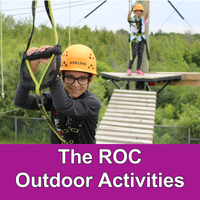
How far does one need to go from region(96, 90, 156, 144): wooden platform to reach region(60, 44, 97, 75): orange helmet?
139 inches

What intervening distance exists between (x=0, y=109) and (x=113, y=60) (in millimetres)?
21355

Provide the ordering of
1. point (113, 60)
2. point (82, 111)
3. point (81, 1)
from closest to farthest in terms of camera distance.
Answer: point (82, 111)
point (81, 1)
point (113, 60)

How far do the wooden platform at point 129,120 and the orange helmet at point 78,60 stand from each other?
11.6ft

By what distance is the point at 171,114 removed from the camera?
2394 centimetres

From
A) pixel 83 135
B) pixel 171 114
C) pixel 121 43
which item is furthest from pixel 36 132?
pixel 121 43

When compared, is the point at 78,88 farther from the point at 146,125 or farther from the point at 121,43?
the point at 121,43

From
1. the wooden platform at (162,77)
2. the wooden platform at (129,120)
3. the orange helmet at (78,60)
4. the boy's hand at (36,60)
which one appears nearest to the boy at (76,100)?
the orange helmet at (78,60)

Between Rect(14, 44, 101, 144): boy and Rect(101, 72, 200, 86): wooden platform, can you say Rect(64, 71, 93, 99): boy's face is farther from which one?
Rect(101, 72, 200, 86): wooden platform

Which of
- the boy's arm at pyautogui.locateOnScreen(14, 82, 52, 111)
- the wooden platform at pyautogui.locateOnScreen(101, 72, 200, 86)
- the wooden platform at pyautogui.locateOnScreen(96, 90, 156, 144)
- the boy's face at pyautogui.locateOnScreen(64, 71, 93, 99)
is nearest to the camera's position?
the boy's arm at pyautogui.locateOnScreen(14, 82, 52, 111)

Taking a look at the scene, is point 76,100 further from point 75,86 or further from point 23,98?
point 23,98

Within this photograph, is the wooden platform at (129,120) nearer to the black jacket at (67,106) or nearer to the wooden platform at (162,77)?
the wooden platform at (162,77)

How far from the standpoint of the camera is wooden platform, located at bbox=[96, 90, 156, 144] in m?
5.09

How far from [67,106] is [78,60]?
0.34m

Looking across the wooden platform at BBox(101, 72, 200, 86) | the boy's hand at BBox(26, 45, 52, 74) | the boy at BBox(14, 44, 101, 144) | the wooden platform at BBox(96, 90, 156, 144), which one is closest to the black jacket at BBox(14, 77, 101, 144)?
the boy at BBox(14, 44, 101, 144)
